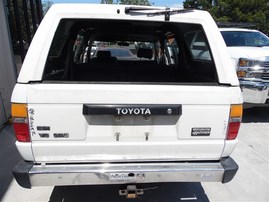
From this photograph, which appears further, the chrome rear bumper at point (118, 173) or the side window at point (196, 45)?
the side window at point (196, 45)

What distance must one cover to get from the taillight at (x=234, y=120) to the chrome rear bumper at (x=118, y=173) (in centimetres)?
27

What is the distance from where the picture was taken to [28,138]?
2.03m

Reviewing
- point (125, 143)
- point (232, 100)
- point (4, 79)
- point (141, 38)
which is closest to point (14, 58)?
point (4, 79)

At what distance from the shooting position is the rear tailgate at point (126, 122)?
1.97m

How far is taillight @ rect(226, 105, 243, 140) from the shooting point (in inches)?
83.9

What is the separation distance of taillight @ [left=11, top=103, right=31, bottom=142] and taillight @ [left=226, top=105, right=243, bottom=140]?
1673mm

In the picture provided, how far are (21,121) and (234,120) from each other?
176 cm

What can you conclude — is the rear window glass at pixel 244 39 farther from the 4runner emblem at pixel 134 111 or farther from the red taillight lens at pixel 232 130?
the 4runner emblem at pixel 134 111

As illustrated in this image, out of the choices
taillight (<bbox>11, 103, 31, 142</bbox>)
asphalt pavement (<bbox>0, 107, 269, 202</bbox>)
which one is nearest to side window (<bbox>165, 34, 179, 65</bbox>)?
asphalt pavement (<bbox>0, 107, 269, 202</bbox>)

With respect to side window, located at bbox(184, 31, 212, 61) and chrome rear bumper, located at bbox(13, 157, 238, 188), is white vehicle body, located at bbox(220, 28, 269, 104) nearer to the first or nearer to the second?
side window, located at bbox(184, 31, 212, 61)

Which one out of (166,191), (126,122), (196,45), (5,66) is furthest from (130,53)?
(126,122)

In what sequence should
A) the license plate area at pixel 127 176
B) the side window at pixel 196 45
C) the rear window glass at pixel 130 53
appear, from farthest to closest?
the side window at pixel 196 45
the rear window glass at pixel 130 53
the license plate area at pixel 127 176

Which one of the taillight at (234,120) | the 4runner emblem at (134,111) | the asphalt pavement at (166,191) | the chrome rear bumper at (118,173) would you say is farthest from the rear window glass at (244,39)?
the 4runner emblem at (134,111)

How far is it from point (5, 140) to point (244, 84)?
470 cm
